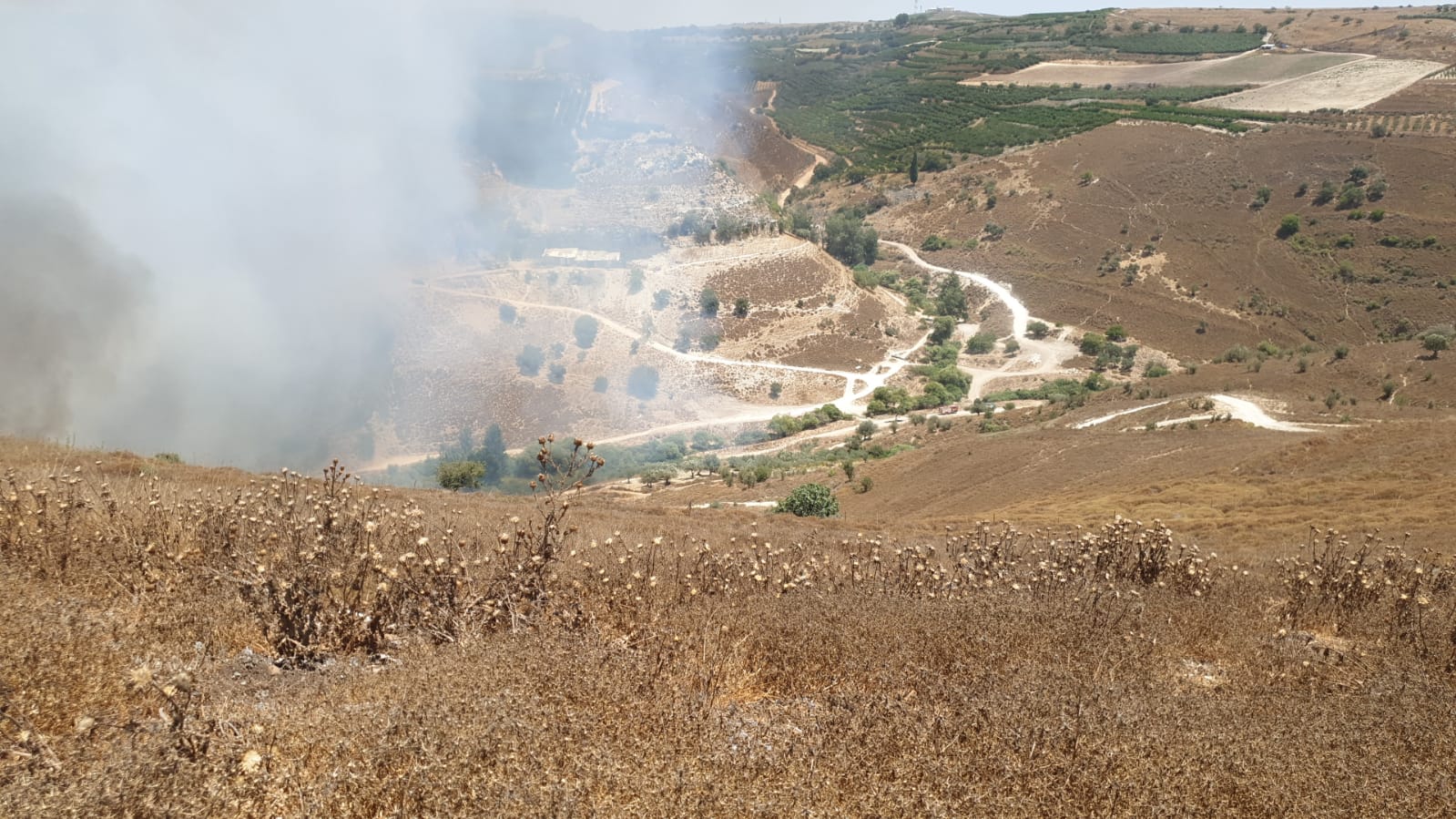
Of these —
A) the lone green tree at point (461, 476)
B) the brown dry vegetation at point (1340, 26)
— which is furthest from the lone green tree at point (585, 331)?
the brown dry vegetation at point (1340, 26)

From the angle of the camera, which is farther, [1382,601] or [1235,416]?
[1235,416]

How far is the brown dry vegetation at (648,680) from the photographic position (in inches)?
80.3

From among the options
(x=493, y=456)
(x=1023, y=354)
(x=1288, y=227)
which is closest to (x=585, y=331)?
(x=493, y=456)

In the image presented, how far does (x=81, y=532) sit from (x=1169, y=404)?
2871cm

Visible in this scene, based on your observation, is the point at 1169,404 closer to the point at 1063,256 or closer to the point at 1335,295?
the point at 1335,295

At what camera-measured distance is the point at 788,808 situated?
200cm

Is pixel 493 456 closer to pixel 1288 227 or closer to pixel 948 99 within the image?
pixel 1288 227

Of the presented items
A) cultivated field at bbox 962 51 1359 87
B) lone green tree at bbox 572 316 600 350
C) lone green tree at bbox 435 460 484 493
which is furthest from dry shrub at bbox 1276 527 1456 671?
cultivated field at bbox 962 51 1359 87

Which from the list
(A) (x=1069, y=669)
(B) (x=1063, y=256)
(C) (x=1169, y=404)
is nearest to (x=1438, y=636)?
(A) (x=1069, y=669)

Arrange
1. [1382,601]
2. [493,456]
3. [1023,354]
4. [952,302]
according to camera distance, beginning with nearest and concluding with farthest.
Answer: [1382,601], [493,456], [1023,354], [952,302]

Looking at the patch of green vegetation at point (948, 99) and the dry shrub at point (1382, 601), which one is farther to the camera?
the patch of green vegetation at point (948, 99)

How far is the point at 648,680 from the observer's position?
2877 millimetres

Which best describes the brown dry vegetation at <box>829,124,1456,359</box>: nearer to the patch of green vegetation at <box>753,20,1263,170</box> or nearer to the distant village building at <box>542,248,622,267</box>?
the patch of green vegetation at <box>753,20,1263,170</box>

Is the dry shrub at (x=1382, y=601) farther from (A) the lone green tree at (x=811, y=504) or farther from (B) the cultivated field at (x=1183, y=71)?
(B) the cultivated field at (x=1183, y=71)
